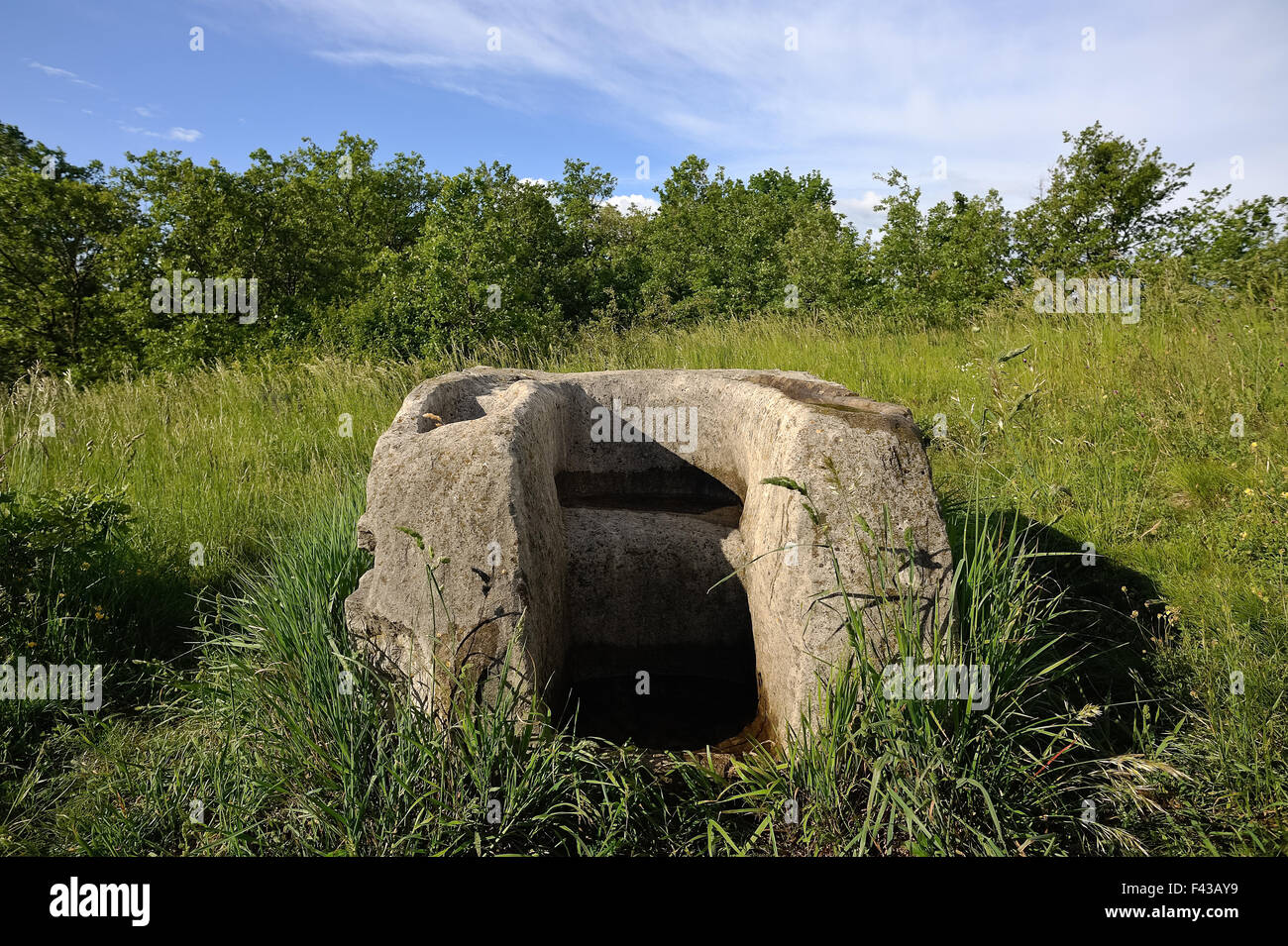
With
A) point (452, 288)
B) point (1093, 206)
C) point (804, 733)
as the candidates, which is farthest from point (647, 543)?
point (1093, 206)

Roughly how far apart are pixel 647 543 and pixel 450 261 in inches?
309

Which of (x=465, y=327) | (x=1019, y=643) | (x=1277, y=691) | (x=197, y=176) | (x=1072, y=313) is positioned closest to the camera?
(x=1019, y=643)

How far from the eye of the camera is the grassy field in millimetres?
2475

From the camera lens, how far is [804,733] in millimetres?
2562

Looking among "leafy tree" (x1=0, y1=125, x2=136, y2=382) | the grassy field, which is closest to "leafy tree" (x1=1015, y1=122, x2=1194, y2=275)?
the grassy field

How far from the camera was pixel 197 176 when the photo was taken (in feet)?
43.3

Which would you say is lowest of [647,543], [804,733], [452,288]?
[804,733]

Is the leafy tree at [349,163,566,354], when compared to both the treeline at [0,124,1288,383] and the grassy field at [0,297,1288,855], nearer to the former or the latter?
the treeline at [0,124,1288,383]

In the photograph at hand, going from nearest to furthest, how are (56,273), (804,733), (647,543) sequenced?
(804,733), (647,543), (56,273)

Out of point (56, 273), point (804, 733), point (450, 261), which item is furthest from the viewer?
point (56, 273)

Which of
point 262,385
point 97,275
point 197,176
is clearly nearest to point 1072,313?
point 262,385

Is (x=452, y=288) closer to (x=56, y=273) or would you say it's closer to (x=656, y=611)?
(x=656, y=611)
